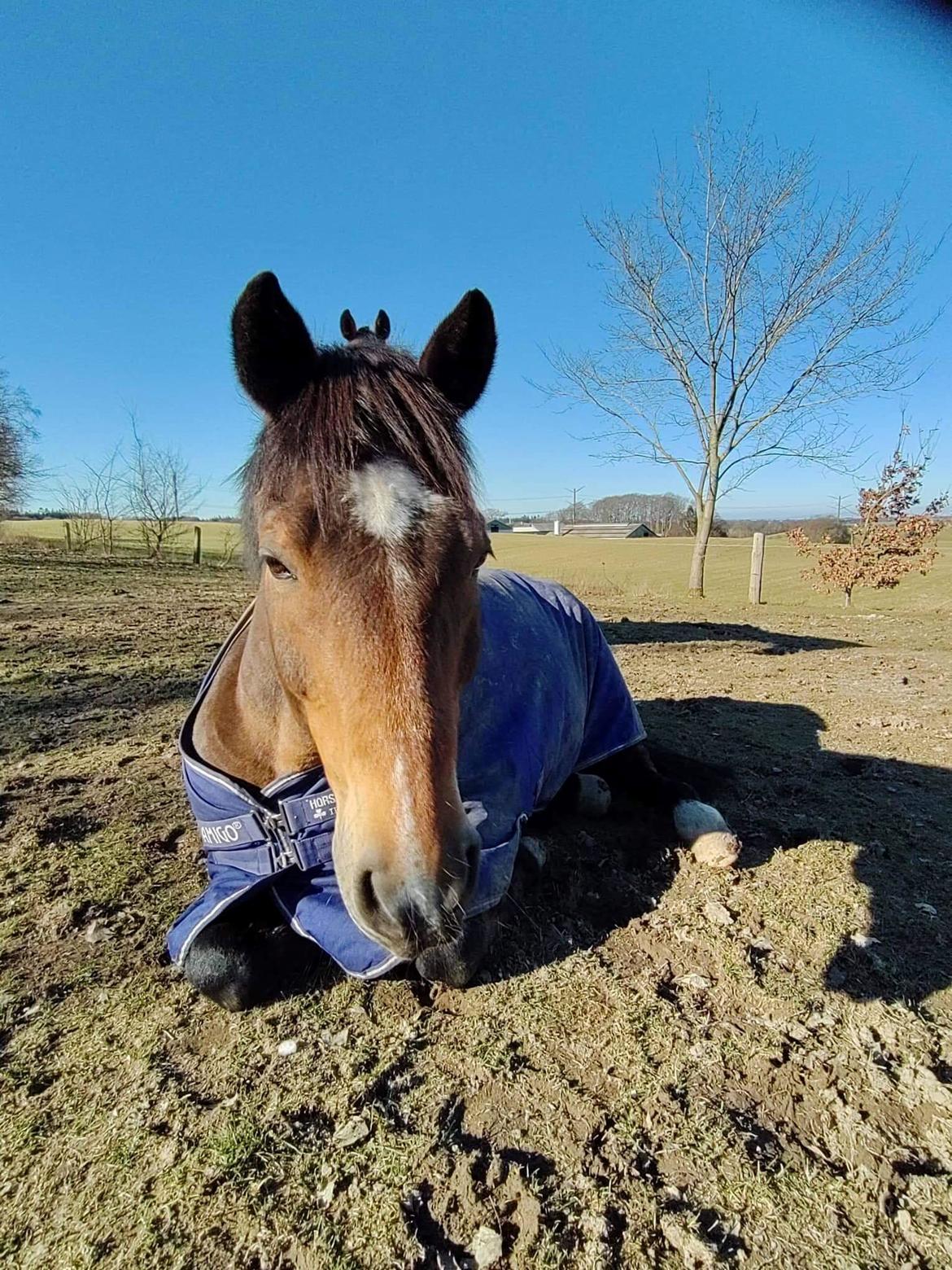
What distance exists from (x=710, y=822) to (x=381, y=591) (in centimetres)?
240

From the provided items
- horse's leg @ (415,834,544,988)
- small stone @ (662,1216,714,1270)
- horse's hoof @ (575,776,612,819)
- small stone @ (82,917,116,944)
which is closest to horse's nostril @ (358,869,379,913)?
horse's leg @ (415,834,544,988)

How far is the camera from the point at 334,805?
2.15m

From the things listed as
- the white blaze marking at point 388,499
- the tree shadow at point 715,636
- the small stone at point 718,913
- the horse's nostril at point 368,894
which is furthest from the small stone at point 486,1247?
the tree shadow at point 715,636

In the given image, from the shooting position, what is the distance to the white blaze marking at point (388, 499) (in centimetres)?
156

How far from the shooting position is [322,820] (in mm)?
2158

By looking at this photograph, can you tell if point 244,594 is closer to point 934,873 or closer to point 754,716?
point 754,716

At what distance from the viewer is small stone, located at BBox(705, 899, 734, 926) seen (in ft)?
8.43

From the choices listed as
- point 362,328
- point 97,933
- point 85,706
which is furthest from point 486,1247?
point 85,706

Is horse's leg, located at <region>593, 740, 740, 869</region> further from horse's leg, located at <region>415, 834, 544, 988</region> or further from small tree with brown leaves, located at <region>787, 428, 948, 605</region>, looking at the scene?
small tree with brown leaves, located at <region>787, 428, 948, 605</region>

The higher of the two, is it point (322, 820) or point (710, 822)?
point (322, 820)

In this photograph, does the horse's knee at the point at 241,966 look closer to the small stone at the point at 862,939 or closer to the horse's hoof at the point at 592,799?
the horse's hoof at the point at 592,799

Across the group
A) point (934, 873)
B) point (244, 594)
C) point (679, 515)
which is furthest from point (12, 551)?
point (679, 515)

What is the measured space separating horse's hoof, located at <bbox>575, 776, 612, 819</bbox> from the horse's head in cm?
192

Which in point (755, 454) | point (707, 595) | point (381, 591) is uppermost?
point (755, 454)
